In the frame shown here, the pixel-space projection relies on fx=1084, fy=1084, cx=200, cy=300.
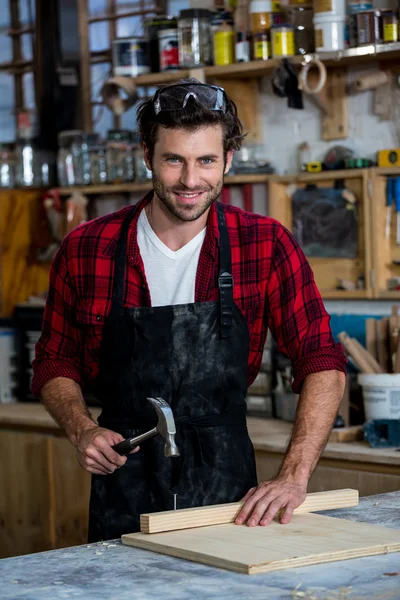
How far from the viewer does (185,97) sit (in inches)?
99.1

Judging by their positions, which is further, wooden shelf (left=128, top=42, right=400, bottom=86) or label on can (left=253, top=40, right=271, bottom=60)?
label on can (left=253, top=40, right=271, bottom=60)

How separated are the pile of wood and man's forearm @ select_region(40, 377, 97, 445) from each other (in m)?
1.44

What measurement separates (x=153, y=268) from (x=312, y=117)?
199 centimetres

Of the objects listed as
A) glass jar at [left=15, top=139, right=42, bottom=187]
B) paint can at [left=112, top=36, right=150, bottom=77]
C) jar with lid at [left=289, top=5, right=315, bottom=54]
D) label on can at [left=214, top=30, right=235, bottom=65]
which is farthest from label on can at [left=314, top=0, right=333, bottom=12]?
glass jar at [left=15, top=139, right=42, bottom=187]

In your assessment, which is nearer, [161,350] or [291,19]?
[161,350]

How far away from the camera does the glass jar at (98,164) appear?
5.01m

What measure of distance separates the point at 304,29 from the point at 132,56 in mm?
816

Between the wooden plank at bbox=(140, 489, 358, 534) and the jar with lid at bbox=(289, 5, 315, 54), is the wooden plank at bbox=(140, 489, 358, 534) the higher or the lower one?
the lower one

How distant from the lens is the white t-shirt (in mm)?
2672

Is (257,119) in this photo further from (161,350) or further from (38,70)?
(161,350)

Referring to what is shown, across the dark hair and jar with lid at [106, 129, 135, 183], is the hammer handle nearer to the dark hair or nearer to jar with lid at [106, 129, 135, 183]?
the dark hair

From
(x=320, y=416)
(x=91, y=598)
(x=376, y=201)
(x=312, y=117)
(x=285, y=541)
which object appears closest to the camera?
(x=91, y=598)

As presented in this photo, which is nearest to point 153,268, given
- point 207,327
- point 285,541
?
point 207,327

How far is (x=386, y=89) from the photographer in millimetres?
4227
